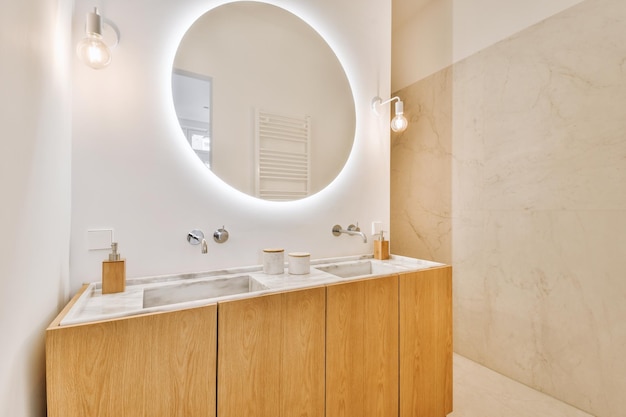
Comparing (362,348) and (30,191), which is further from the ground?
(30,191)

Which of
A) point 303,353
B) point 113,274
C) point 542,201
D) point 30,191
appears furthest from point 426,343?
point 30,191

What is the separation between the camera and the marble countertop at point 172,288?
2.77 ft

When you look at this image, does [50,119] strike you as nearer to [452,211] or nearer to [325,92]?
[325,92]

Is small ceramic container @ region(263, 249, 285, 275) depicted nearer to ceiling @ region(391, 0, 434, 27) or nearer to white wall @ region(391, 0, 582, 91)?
white wall @ region(391, 0, 582, 91)

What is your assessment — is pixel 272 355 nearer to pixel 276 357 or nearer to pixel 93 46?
pixel 276 357

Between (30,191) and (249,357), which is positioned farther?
(249,357)

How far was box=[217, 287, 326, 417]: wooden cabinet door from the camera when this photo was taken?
0.92 meters

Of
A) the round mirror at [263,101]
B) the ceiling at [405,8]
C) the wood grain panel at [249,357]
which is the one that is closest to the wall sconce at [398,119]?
the round mirror at [263,101]

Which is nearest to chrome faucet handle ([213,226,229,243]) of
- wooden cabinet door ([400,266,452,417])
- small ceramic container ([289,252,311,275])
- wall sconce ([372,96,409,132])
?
small ceramic container ([289,252,311,275])

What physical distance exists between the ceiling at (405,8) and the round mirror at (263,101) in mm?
1437

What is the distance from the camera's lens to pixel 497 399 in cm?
177

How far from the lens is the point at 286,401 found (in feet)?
3.35

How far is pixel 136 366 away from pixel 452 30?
295 cm

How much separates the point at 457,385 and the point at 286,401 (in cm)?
146
